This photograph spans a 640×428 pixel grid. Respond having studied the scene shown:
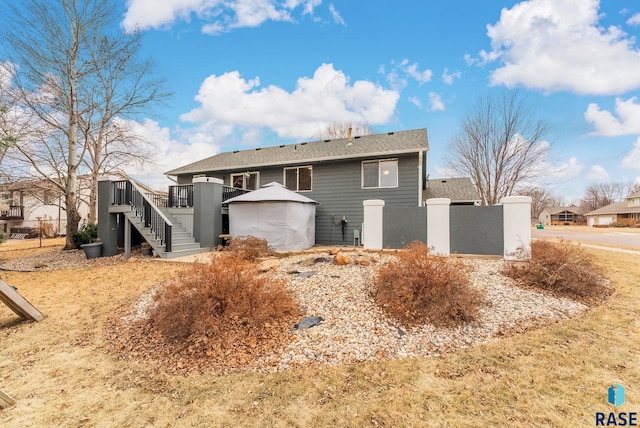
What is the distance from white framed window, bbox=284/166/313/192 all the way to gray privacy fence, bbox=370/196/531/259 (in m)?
4.85

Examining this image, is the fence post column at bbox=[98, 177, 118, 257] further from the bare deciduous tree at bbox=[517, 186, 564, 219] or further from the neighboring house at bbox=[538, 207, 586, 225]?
the neighboring house at bbox=[538, 207, 586, 225]

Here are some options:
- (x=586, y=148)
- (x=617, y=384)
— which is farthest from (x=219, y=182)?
(x=586, y=148)

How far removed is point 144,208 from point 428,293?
390 inches

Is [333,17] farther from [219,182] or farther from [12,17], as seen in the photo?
[12,17]

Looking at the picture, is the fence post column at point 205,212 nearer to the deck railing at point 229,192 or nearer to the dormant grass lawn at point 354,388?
the deck railing at point 229,192

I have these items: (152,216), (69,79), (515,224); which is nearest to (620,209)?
(515,224)

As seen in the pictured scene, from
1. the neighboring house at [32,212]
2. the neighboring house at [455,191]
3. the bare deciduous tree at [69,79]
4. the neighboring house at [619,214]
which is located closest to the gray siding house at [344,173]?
the neighboring house at [455,191]

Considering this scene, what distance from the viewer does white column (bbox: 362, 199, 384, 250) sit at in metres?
8.94

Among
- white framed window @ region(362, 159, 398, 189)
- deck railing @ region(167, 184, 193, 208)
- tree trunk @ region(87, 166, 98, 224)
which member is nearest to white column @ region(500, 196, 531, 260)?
white framed window @ region(362, 159, 398, 189)

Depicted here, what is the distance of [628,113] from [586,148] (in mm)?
4948

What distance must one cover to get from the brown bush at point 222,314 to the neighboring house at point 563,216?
76.0 metres

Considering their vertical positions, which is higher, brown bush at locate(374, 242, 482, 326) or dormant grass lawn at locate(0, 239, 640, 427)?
brown bush at locate(374, 242, 482, 326)

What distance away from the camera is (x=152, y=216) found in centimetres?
977

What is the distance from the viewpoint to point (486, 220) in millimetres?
7871
